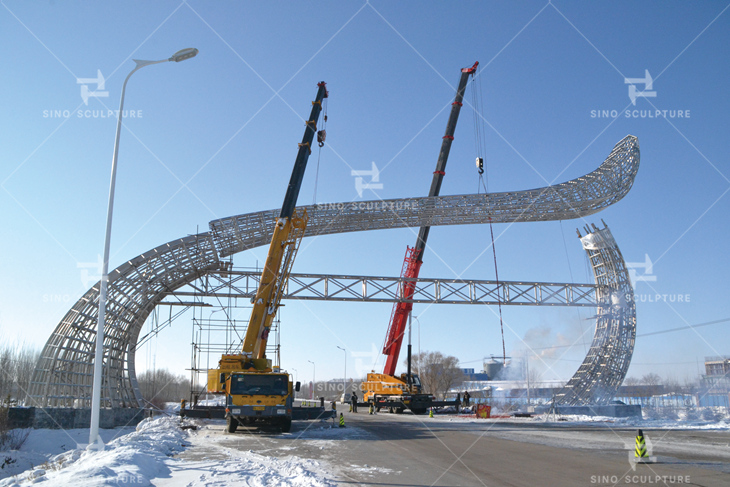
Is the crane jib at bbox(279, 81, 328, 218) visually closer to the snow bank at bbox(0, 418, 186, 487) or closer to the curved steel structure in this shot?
the snow bank at bbox(0, 418, 186, 487)

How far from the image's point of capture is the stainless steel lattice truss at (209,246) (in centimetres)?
2455

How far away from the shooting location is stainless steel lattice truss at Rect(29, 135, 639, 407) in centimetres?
2455

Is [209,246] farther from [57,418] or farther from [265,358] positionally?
[57,418]

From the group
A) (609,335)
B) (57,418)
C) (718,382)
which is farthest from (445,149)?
(718,382)

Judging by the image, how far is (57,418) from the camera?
22.2 meters

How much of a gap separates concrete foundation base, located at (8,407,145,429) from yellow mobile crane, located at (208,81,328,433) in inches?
208

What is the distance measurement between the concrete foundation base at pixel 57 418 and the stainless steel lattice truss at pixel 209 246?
1051 millimetres

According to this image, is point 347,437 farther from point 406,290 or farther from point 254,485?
point 406,290

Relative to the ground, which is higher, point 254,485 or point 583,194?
point 583,194

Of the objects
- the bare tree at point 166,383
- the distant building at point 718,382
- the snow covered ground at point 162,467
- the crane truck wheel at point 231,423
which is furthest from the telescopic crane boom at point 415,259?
the bare tree at point 166,383

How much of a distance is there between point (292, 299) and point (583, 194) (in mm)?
18953

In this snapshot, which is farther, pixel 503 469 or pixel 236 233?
pixel 236 233

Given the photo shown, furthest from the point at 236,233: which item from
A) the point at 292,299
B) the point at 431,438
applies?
the point at 431,438

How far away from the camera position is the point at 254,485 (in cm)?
932
